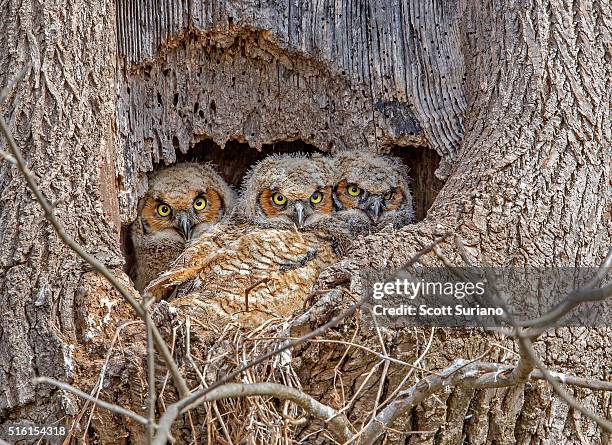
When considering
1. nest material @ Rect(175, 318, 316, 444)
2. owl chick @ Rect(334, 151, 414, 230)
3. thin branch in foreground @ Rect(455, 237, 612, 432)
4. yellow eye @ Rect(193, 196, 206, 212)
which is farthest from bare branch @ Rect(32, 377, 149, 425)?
yellow eye @ Rect(193, 196, 206, 212)

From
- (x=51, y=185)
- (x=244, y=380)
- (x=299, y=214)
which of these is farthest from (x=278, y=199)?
(x=244, y=380)

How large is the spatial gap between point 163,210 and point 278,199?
64cm

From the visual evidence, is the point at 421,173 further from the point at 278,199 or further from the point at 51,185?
the point at 51,185

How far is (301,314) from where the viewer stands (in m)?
3.44

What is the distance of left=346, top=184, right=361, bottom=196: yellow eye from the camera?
484cm

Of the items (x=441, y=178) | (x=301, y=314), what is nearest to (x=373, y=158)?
(x=441, y=178)

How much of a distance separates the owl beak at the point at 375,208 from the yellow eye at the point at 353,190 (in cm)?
8

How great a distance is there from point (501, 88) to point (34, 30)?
2057 millimetres

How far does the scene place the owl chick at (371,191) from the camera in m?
4.79

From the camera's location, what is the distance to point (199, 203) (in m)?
5.09

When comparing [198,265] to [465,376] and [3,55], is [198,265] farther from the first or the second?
[465,376]

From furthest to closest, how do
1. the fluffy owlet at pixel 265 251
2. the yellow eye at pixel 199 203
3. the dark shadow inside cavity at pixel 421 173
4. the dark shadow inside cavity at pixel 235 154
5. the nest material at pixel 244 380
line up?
the dark shadow inside cavity at pixel 235 154
the yellow eye at pixel 199 203
the dark shadow inside cavity at pixel 421 173
the fluffy owlet at pixel 265 251
the nest material at pixel 244 380

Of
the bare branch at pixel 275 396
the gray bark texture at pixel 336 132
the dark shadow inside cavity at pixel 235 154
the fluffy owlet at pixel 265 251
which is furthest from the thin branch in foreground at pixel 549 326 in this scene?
the dark shadow inside cavity at pixel 235 154

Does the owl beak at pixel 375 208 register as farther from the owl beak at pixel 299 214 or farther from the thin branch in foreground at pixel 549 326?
the thin branch in foreground at pixel 549 326
